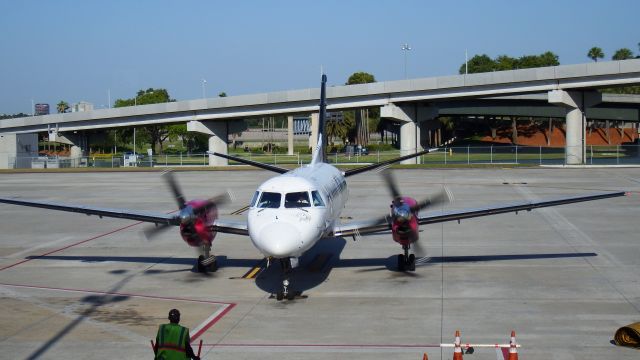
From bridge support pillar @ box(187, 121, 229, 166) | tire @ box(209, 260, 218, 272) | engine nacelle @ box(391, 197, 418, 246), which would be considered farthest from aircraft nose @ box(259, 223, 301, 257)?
bridge support pillar @ box(187, 121, 229, 166)

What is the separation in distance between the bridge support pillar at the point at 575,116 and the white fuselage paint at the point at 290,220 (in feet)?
177

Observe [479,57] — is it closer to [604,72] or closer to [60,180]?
[604,72]

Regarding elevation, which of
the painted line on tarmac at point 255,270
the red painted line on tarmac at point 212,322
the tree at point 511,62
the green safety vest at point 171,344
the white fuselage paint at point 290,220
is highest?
the tree at point 511,62

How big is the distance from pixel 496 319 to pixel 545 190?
3050 cm

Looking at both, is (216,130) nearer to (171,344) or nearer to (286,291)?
(286,291)

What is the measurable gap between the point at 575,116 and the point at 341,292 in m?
58.3

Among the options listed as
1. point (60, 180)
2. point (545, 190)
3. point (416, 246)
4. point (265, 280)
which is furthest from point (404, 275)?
point (60, 180)

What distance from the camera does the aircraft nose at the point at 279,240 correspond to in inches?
615

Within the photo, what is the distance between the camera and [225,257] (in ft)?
75.7

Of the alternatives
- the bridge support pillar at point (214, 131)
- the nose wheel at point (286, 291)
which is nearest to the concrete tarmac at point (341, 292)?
the nose wheel at point (286, 291)

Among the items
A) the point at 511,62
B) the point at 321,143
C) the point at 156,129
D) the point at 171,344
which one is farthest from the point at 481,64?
the point at 171,344

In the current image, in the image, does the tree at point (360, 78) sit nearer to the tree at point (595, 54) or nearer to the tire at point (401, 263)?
the tree at point (595, 54)

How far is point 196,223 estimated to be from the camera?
1919cm

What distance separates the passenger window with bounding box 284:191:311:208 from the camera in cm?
1705
